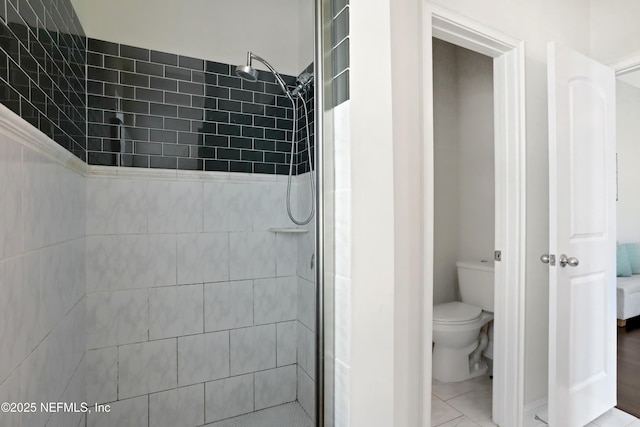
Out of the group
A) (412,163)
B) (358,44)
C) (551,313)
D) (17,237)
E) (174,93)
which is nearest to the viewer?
(17,237)

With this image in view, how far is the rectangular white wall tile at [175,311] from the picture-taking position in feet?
5.32

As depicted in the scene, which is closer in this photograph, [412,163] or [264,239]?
[412,163]

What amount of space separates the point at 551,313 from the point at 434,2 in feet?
5.08

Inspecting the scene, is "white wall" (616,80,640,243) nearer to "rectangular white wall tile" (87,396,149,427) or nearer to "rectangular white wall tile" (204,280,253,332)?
"rectangular white wall tile" (204,280,253,332)

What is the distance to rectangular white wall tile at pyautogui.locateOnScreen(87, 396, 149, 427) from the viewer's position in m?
1.50

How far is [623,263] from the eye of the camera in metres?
3.50

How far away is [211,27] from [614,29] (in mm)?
2404

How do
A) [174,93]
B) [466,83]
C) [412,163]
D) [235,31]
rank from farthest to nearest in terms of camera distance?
[466,83] < [235,31] < [174,93] < [412,163]

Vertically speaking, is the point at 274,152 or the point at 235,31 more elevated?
the point at 235,31

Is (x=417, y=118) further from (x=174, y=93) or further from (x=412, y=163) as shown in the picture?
(x=174, y=93)

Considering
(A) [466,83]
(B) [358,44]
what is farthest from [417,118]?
(A) [466,83]

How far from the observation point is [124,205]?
1.57 meters

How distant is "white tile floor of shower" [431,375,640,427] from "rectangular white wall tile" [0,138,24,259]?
201cm

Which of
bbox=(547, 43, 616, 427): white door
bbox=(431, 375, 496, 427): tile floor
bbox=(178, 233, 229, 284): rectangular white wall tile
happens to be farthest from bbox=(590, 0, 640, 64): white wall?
bbox=(178, 233, 229, 284): rectangular white wall tile
